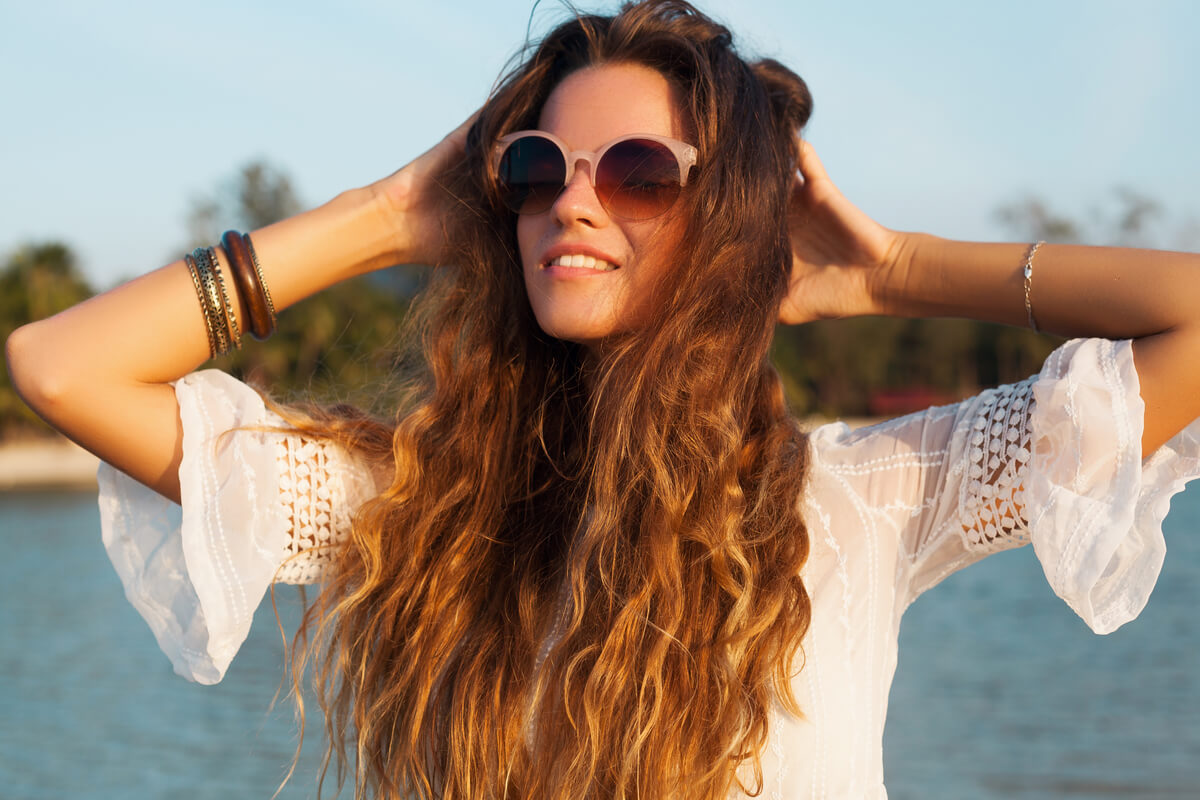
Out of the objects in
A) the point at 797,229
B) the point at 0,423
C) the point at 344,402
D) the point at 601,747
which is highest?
the point at 0,423

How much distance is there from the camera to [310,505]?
6.47ft

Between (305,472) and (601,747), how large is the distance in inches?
29.1

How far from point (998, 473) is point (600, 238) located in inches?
31.2

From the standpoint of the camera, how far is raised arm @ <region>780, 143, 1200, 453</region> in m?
1.64

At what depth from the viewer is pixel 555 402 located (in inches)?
87.0

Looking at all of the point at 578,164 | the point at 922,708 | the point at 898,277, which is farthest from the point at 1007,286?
the point at 922,708

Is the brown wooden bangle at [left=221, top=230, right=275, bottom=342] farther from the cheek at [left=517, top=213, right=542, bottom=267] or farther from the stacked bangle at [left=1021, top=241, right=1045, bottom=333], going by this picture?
the stacked bangle at [left=1021, top=241, right=1045, bottom=333]

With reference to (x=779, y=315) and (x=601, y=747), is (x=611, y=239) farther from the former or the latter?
(x=601, y=747)

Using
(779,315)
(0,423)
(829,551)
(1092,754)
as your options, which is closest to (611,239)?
(779,315)

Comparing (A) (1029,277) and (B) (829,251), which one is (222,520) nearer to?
(B) (829,251)

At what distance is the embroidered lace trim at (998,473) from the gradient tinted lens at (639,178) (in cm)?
67

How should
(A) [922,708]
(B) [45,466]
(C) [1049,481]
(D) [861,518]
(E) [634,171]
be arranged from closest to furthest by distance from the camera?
(C) [1049,481]
(D) [861,518]
(E) [634,171]
(A) [922,708]
(B) [45,466]

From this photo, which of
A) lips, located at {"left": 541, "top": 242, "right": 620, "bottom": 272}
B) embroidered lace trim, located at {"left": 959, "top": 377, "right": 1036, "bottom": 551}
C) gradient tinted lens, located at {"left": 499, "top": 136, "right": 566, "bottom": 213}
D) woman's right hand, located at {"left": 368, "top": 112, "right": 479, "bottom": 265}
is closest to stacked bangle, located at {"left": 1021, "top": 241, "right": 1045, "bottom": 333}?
embroidered lace trim, located at {"left": 959, "top": 377, "right": 1036, "bottom": 551}

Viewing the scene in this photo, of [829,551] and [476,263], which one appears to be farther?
[476,263]
